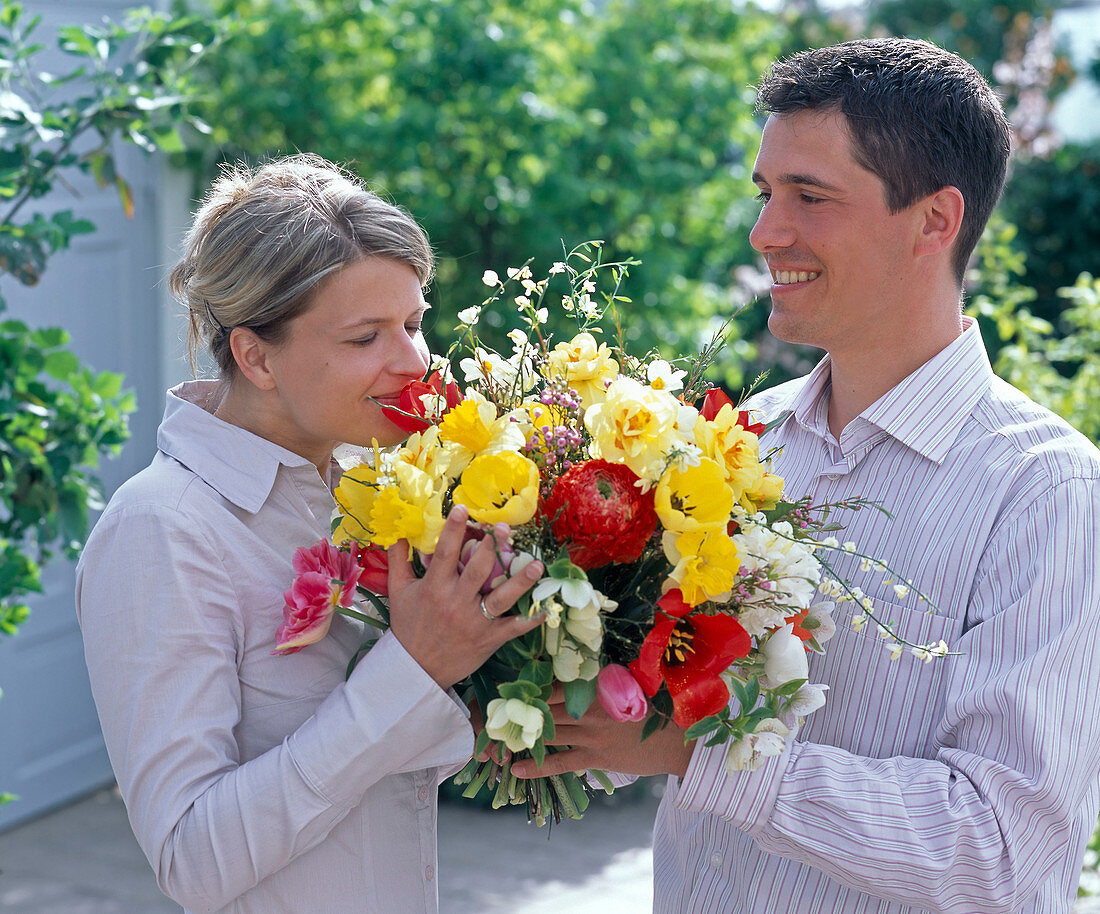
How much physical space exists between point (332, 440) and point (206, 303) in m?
0.29

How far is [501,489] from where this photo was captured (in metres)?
1.42

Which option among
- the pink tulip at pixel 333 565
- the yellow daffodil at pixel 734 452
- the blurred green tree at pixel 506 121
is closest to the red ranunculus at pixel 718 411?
the yellow daffodil at pixel 734 452

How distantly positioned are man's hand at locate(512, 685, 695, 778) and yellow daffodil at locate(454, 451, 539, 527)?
12.2 inches

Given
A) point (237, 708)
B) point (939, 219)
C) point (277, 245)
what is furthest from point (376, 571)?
point (939, 219)

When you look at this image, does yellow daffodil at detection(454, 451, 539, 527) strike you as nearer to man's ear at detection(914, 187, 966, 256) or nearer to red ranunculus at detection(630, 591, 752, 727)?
red ranunculus at detection(630, 591, 752, 727)

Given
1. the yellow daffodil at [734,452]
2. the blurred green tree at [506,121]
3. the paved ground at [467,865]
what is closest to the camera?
the yellow daffodil at [734,452]

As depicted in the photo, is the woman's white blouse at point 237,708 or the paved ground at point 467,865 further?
the paved ground at point 467,865

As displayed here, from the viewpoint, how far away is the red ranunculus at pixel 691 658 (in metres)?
1.42

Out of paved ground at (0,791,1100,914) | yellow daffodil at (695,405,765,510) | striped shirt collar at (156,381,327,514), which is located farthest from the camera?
paved ground at (0,791,1100,914)

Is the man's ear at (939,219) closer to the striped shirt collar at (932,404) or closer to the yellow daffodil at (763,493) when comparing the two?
the striped shirt collar at (932,404)

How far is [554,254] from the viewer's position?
14.6 ft

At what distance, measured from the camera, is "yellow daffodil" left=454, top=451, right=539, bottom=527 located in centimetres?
142

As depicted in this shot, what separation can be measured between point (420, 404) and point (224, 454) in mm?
320

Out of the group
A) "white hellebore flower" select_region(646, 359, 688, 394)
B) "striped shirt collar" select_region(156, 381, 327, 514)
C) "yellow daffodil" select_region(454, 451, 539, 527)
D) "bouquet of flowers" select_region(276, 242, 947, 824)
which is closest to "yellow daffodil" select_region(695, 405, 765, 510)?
"bouquet of flowers" select_region(276, 242, 947, 824)
